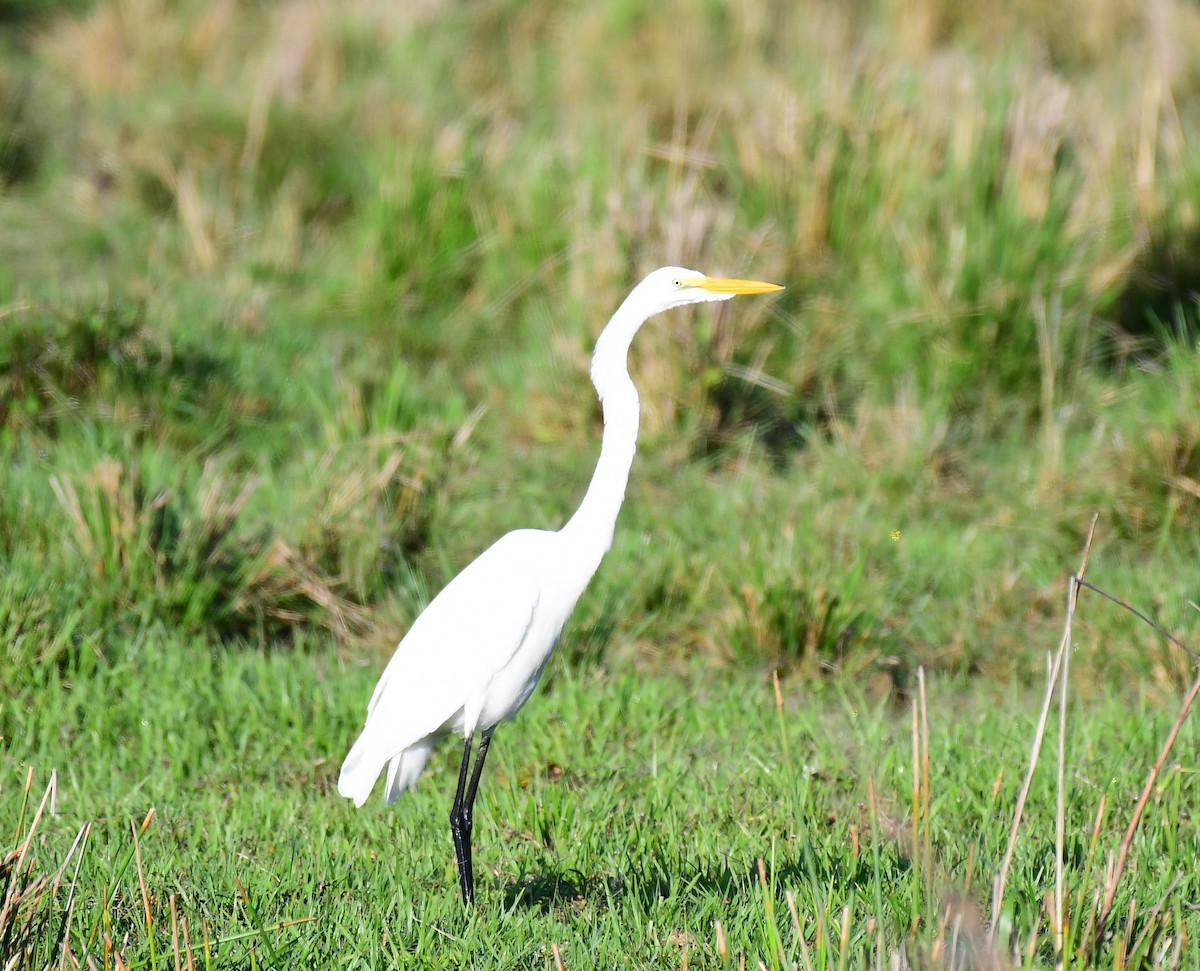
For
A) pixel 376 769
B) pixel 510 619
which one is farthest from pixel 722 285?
pixel 376 769

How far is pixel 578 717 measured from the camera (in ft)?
12.9

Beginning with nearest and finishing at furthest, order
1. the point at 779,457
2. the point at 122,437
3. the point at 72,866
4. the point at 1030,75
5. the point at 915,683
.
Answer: the point at 72,866 < the point at 915,683 < the point at 122,437 < the point at 779,457 < the point at 1030,75

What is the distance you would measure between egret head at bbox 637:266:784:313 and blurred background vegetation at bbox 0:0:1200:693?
1.28 meters

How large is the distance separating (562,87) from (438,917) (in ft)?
19.8

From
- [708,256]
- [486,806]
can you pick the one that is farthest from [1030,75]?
[486,806]

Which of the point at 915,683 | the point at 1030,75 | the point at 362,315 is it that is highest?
the point at 1030,75

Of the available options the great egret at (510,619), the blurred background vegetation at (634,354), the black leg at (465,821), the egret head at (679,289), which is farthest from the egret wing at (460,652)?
the blurred background vegetation at (634,354)

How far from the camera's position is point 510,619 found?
307cm

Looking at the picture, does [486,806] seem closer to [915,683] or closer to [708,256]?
[915,683]

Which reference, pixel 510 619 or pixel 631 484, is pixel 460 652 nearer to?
pixel 510 619

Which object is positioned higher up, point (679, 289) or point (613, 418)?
point (679, 289)

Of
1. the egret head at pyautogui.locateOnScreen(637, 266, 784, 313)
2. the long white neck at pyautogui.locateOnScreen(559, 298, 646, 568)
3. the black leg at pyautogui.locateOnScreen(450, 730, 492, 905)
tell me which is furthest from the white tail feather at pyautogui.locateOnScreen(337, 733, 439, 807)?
the egret head at pyautogui.locateOnScreen(637, 266, 784, 313)

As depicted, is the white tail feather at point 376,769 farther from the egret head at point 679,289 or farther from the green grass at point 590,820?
the egret head at point 679,289

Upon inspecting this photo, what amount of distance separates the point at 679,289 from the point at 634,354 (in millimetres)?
2402
